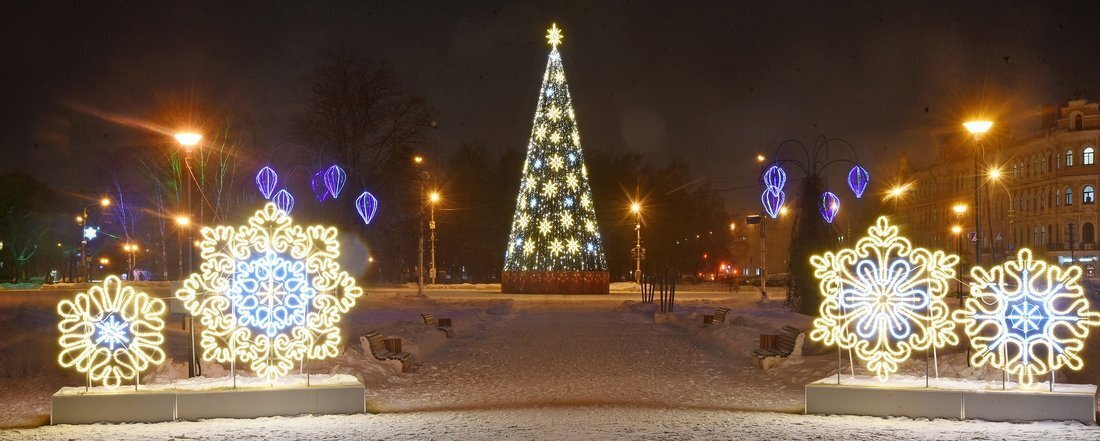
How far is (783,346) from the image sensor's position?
17938 millimetres

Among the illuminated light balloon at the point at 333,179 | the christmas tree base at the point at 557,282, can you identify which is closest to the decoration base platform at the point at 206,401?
the illuminated light balloon at the point at 333,179

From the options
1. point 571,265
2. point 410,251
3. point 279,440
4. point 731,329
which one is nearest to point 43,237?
point 410,251

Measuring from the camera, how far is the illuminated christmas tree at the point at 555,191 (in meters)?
38.9

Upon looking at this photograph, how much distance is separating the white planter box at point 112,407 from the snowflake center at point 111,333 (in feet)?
2.41

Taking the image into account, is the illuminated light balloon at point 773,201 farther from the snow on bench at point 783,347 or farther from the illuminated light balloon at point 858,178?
the snow on bench at point 783,347

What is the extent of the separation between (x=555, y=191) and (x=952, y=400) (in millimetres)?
27853

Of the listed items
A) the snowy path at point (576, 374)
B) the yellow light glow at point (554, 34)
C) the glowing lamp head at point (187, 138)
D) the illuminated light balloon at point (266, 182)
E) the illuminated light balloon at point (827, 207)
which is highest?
the yellow light glow at point (554, 34)

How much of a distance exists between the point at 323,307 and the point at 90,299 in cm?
315

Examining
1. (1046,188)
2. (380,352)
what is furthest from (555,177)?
(1046,188)

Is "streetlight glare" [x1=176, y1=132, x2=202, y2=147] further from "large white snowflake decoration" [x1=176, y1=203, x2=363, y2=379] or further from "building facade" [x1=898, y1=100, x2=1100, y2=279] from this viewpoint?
"building facade" [x1=898, y1=100, x2=1100, y2=279]

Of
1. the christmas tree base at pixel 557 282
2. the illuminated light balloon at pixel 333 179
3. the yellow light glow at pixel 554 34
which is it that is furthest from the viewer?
the christmas tree base at pixel 557 282

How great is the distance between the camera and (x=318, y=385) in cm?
1273

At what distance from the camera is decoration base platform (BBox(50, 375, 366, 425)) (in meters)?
12.1

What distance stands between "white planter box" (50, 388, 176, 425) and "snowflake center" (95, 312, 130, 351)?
0.73 meters
